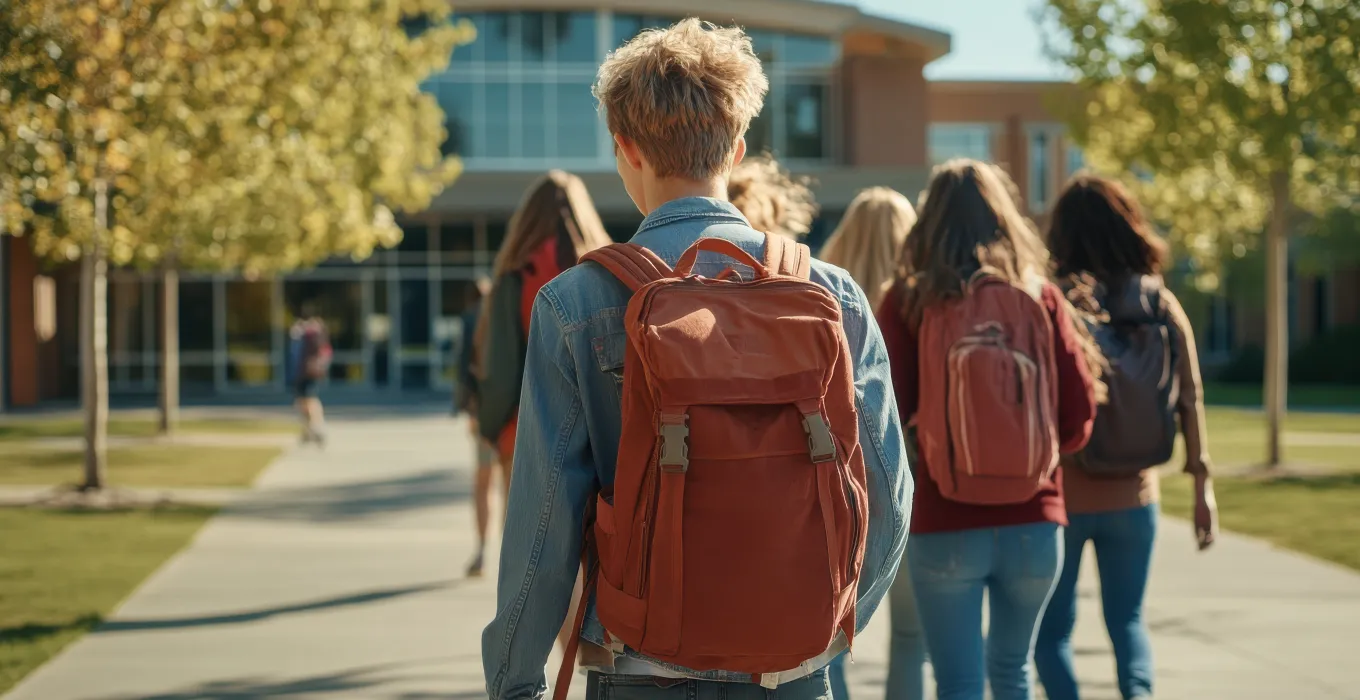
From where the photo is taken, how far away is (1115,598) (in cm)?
467

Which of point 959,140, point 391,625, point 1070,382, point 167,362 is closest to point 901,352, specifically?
point 1070,382

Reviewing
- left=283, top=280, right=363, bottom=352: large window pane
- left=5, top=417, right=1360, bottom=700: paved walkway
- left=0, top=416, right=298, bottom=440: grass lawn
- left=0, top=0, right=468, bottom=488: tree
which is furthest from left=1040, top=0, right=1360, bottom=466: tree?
left=283, top=280, right=363, bottom=352: large window pane

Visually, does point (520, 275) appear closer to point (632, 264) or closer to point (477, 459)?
point (632, 264)

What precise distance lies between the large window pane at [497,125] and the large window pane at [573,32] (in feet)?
4.92

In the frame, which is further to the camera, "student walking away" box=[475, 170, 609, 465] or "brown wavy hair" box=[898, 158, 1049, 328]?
"student walking away" box=[475, 170, 609, 465]

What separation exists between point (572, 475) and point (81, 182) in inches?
431

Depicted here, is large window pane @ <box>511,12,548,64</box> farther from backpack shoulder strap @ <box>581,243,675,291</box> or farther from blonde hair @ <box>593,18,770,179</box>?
backpack shoulder strap @ <box>581,243,675,291</box>

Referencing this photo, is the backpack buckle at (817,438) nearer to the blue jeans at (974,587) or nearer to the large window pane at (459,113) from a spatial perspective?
the blue jeans at (974,587)

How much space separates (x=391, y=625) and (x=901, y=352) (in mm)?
4014

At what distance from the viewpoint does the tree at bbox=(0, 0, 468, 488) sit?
10.5m

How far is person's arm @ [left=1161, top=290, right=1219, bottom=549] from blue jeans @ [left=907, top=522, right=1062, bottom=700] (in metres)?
1.03

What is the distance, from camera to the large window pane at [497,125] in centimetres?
3312

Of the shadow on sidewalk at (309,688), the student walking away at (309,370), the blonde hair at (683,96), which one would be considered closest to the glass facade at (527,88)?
the student walking away at (309,370)

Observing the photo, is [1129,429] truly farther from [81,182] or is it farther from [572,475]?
[81,182]
